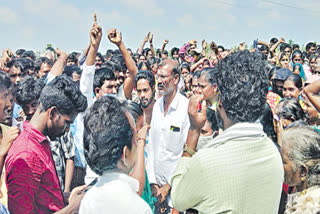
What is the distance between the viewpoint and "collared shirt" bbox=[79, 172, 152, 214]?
152cm

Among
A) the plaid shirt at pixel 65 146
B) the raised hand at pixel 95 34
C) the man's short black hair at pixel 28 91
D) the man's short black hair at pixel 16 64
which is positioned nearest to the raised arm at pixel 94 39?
the raised hand at pixel 95 34

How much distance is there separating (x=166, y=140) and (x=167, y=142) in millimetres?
28

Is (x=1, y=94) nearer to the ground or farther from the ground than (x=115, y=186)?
farther from the ground

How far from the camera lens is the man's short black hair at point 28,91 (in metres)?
3.30

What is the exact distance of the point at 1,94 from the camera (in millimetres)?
2281

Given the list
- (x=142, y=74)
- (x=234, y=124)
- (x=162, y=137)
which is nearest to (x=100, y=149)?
(x=234, y=124)

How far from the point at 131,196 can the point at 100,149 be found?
11.0 inches

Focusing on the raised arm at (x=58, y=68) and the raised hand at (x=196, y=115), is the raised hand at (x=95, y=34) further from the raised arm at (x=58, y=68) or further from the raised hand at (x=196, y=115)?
the raised hand at (x=196, y=115)

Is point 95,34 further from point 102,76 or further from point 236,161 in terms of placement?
point 236,161

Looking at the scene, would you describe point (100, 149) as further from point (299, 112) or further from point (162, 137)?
point (299, 112)

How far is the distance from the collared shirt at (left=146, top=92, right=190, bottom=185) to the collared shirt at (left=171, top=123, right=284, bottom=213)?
2.14 metres

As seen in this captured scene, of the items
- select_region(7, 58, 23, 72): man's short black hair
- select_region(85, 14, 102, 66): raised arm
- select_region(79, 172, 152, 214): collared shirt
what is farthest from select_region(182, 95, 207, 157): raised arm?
select_region(7, 58, 23, 72): man's short black hair

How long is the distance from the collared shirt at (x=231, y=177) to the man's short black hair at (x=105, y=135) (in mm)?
358

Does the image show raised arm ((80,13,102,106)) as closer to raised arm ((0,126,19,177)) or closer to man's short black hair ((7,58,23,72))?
raised arm ((0,126,19,177))
